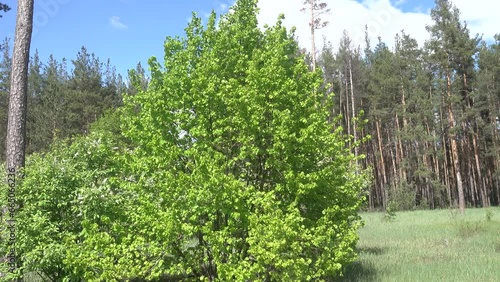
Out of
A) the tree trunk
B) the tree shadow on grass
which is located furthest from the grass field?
the tree trunk

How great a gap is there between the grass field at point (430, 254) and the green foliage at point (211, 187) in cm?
315

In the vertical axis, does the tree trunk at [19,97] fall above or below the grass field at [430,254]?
above

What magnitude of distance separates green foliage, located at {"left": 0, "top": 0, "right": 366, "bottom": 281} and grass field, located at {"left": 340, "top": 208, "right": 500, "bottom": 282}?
3.15 m

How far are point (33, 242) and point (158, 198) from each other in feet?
7.89

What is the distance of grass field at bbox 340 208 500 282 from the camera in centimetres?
990

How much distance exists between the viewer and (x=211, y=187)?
6930mm

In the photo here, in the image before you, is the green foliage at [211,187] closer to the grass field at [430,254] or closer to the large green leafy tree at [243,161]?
the large green leafy tree at [243,161]

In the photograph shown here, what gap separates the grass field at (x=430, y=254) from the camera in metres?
9.90

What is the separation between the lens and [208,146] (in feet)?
25.3

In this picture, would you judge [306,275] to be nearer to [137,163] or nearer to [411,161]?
[137,163]

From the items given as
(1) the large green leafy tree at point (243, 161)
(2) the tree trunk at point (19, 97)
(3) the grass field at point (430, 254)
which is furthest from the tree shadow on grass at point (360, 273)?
(2) the tree trunk at point (19, 97)

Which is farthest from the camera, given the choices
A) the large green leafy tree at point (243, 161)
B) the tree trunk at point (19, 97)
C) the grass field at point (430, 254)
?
the grass field at point (430, 254)

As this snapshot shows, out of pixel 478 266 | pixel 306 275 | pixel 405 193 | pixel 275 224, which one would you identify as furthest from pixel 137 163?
pixel 405 193

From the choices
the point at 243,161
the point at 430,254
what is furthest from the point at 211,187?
the point at 430,254
